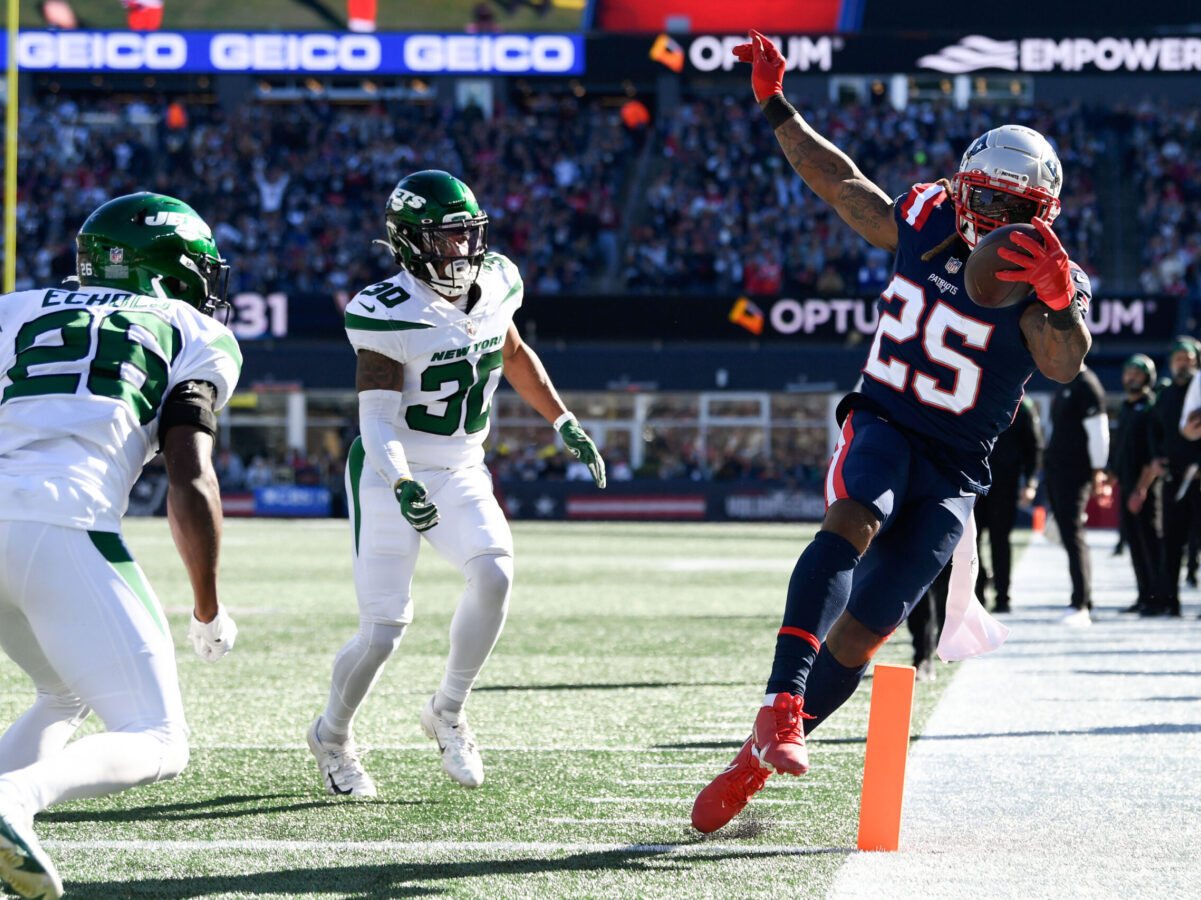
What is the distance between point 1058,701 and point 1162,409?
4300mm

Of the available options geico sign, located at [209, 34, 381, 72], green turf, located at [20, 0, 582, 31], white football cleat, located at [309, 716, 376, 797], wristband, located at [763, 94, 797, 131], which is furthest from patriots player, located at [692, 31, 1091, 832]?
geico sign, located at [209, 34, 381, 72]

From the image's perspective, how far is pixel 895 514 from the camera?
403 centimetres

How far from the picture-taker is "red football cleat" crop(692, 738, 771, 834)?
12.2ft

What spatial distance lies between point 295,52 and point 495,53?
381cm

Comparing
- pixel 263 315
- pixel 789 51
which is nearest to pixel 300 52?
pixel 263 315

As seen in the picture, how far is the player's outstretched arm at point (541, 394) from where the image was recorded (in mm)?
4887

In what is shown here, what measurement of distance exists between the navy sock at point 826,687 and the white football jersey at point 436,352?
1.29 m

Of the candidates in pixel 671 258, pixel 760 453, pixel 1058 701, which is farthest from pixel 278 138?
pixel 1058 701

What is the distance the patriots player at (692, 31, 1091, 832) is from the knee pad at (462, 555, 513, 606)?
0.96m

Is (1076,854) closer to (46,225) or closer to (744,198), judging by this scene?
(744,198)

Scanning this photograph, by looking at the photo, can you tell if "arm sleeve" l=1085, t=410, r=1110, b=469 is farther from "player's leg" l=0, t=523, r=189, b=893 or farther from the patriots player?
"player's leg" l=0, t=523, r=189, b=893

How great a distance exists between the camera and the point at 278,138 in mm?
31688

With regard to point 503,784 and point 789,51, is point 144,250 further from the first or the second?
point 789,51

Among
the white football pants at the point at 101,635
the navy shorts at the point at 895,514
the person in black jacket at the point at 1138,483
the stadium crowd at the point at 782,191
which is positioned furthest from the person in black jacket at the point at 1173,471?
the stadium crowd at the point at 782,191
